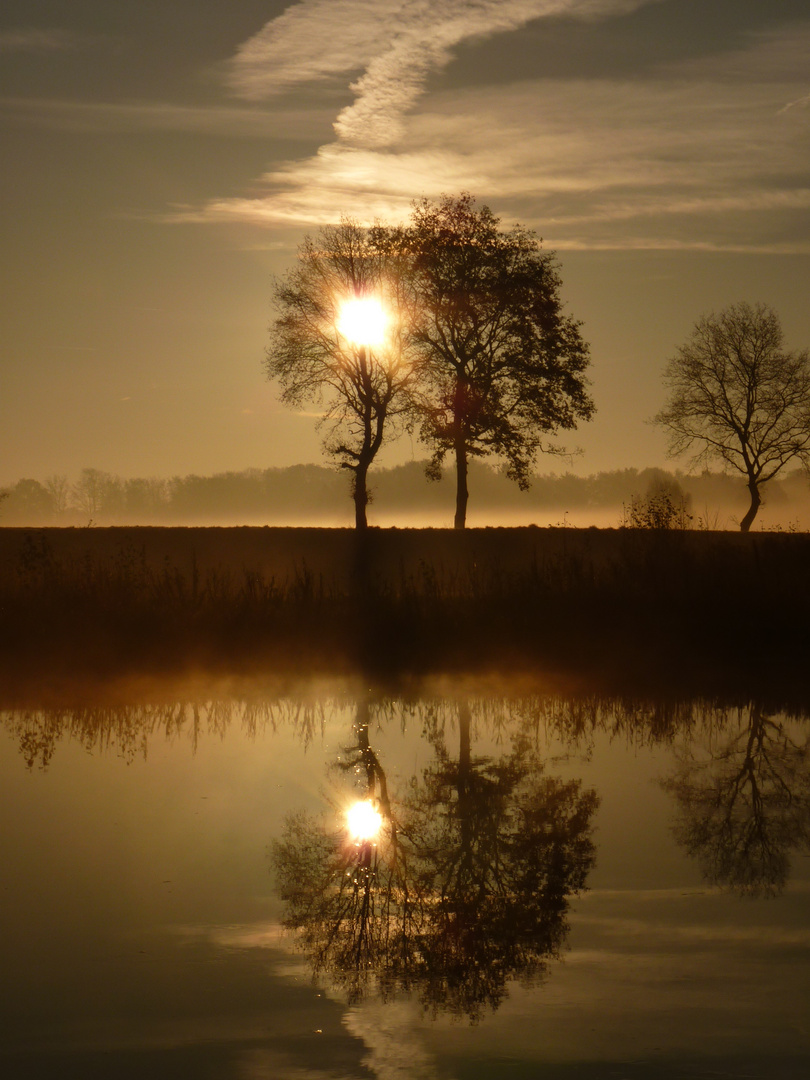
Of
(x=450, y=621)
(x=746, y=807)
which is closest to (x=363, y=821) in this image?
(x=746, y=807)

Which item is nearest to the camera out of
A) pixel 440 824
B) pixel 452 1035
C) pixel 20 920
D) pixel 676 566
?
pixel 452 1035

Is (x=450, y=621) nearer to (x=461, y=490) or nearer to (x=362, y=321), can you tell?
(x=461, y=490)

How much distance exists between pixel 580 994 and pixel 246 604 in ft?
40.3

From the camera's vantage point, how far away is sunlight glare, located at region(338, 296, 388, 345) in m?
39.0

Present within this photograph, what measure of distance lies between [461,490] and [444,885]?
3314 centimetres

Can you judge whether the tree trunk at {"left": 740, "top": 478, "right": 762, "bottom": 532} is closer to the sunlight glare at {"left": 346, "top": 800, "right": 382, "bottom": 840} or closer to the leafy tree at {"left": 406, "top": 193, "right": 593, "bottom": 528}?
the leafy tree at {"left": 406, "top": 193, "right": 593, "bottom": 528}

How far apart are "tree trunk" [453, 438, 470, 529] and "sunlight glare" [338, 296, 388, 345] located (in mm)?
5155

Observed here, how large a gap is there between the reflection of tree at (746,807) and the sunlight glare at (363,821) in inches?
72.7

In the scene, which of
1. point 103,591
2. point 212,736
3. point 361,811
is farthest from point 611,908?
point 103,591

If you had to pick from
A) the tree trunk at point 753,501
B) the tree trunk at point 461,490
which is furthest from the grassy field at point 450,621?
the tree trunk at point 753,501

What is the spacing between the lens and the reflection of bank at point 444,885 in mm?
4703

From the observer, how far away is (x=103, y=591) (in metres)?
16.6

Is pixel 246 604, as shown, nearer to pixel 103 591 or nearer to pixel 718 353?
pixel 103 591

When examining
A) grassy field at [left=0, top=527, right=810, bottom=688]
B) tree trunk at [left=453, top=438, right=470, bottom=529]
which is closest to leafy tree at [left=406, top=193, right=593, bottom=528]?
tree trunk at [left=453, top=438, right=470, bottom=529]
